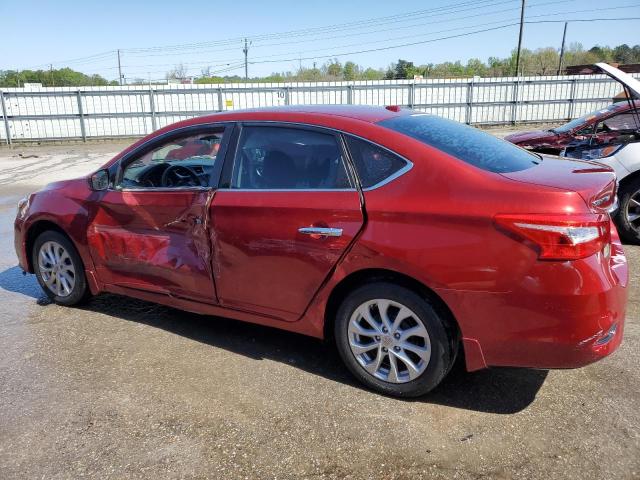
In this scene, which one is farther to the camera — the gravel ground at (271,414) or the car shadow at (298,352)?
the car shadow at (298,352)

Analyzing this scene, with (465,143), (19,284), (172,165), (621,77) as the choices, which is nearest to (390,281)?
(465,143)

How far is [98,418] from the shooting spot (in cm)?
310

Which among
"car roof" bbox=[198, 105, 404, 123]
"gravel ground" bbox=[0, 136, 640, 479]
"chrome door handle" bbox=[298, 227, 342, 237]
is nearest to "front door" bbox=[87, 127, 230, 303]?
"car roof" bbox=[198, 105, 404, 123]

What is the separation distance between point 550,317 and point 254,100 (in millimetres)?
→ 21325

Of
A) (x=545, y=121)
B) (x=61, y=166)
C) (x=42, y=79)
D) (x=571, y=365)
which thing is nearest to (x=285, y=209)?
(x=571, y=365)

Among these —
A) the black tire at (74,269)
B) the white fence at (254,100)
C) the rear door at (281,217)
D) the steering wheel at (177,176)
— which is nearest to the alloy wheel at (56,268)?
the black tire at (74,269)

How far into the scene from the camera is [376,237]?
2977 millimetres

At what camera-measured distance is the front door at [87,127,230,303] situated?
12.3 feet

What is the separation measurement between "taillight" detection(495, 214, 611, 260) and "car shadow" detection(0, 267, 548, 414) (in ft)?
3.34

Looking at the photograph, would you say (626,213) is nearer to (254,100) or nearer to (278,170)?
(278,170)

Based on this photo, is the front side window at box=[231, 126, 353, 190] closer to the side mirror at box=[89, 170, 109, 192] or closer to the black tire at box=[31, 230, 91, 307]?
the side mirror at box=[89, 170, 109, 192]

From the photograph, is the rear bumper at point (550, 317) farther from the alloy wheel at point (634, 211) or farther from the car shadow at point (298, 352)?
the alloy wheel at point (634, 211)

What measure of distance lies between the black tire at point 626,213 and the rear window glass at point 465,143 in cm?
308

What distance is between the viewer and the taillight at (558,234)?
2582 mm
